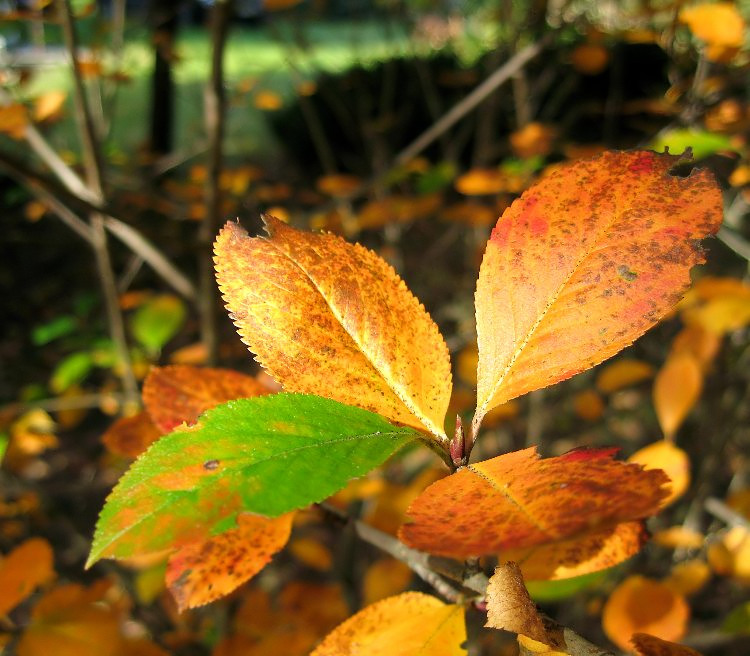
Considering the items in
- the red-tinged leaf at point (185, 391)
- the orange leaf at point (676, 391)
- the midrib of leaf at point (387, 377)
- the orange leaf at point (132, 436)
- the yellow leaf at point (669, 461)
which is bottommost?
the orange leaf at point (676, 391)

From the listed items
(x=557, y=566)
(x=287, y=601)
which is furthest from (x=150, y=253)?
(x=557, y=566)

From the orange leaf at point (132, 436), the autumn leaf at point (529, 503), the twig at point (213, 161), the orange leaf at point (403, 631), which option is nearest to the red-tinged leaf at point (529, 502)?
the autumn leaf at point (529, 503)

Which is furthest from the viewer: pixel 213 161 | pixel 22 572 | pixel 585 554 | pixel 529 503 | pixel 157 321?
pixel 157 321

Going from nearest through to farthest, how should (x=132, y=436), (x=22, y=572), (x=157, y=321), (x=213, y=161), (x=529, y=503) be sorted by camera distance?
(x=529, y=503) < (x=132, y=436) < (x=22, y=572) < (x=213, y=161) < (x=157, y=321)

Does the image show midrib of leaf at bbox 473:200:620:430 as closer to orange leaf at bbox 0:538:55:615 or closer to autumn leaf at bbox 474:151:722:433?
autumn leaf at bbox 474:151:722:433

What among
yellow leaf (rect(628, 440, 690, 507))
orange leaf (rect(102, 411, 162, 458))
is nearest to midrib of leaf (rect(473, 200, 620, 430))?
orange leaf (rect(102, 411, 162, 458))

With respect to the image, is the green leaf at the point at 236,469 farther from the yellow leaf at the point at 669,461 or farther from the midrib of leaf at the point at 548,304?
the yellow leaf at the point at 669,461

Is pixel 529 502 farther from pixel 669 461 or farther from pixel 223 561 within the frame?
pixel 669 461

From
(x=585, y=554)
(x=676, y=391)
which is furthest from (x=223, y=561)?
(x=676, y=391)
